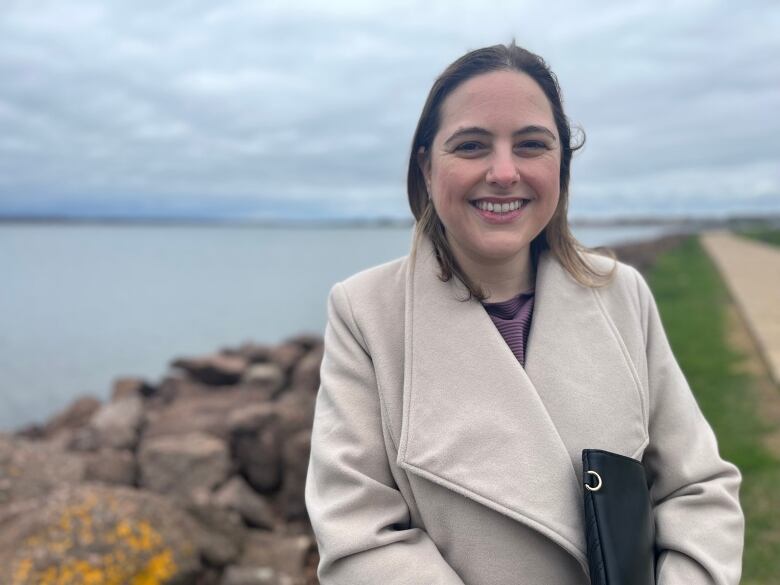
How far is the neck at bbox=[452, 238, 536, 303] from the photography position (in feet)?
6.79

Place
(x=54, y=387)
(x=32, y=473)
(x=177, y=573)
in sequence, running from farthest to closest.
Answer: (x=54, y=387)
(x=32, y=473)
(x=177, y=573)

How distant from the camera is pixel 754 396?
663 cm

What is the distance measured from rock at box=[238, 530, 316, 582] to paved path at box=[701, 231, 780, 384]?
202 inches

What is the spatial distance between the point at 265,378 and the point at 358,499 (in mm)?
6571

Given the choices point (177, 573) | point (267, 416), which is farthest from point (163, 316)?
point (177, 573)

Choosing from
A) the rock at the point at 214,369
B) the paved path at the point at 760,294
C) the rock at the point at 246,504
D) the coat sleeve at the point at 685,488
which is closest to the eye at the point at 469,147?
the coat sleeve at the point at 685,488

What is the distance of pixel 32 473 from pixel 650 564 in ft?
13.8

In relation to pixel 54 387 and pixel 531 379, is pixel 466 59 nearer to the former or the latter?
pixel 531 379

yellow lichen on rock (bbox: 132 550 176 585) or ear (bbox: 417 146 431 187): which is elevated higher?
ear (bbox: 417 146 431 187)

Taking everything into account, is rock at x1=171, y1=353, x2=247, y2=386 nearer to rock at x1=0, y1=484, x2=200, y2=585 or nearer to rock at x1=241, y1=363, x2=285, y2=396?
rock at x1=241, y1=363, x2=285, y2=396

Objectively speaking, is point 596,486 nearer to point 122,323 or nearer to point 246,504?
point 246,504

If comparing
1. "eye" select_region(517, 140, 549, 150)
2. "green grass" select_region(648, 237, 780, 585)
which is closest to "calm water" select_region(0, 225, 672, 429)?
"green grass" select_region(648, 237, 780, 585)

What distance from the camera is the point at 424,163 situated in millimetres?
2084

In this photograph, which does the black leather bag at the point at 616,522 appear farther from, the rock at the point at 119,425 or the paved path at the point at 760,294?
the paved path at the point at 760,294
